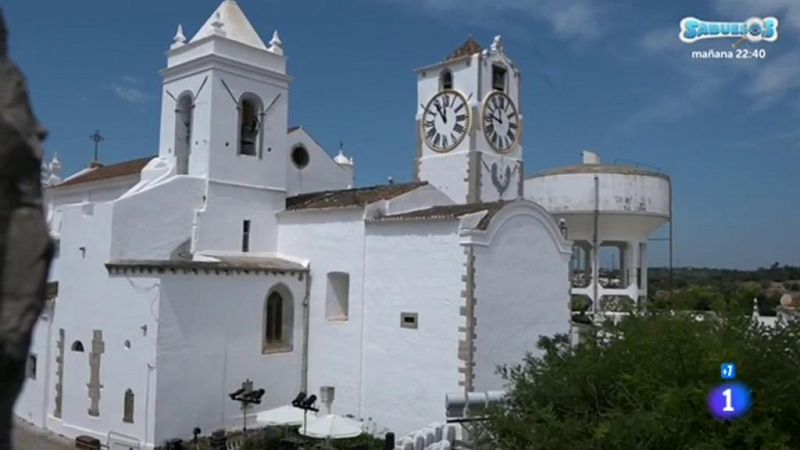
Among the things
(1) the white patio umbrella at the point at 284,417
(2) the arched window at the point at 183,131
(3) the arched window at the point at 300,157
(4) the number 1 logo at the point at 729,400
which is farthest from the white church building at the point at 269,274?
(4) the number 1 logo at the point at 729,400

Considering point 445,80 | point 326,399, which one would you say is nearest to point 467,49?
point 445,80

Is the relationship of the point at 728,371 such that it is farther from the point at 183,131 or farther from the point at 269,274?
the point at 183,131

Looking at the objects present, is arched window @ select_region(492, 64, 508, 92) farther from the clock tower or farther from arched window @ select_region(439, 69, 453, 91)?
arched window @ select_region(439, 69, 453, 91)

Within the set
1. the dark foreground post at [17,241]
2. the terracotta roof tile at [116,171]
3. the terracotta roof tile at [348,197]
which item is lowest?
the dark foreground post at [17,241]

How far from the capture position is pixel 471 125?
74.0 feet

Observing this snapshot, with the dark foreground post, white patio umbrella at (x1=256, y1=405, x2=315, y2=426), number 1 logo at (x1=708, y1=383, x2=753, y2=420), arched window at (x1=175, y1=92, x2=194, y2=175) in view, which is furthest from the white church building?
the dark foreground post

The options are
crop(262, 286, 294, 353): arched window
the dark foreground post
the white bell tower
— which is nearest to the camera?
the dark foreground post

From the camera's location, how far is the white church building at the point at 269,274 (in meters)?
17.1

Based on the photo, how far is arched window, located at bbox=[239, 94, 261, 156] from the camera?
70.9 ft

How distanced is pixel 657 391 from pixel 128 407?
14.0m

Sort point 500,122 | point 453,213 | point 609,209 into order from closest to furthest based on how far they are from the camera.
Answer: point 453,213 → point 500,122 → point 609,209

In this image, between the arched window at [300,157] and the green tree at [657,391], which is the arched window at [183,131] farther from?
the green tree at [657,391]

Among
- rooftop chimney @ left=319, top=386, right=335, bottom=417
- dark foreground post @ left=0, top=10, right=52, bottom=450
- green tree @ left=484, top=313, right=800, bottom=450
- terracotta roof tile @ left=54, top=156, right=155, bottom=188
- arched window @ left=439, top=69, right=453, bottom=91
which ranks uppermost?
arched window @ left=439, top=69, right=453, bottom=91

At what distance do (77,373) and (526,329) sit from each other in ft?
41.3
